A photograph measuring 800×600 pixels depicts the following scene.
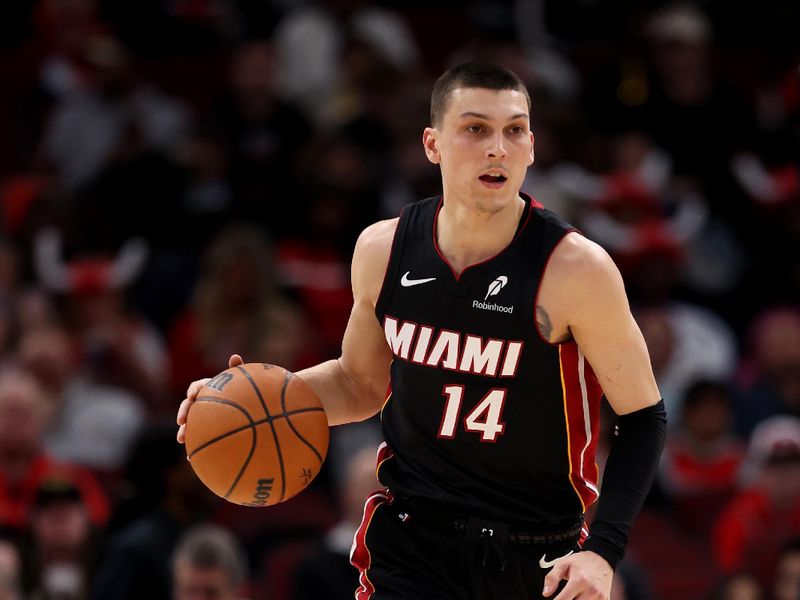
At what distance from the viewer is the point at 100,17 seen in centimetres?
1132

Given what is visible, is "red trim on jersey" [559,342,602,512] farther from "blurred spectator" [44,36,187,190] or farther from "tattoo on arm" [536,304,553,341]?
"blurred spectator" [44,36,187,190]

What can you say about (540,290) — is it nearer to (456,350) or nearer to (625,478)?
(456,350)

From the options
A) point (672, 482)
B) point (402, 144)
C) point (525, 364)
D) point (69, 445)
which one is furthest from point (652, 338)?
point (525, 364)

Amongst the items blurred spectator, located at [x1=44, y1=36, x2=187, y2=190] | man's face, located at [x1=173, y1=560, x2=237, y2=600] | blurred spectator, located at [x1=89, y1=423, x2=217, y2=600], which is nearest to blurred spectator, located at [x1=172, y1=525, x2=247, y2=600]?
man's face, located at [x1=173, y1=560, x2=237, y2=600]

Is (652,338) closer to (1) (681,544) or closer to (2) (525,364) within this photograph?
(1) (681,544)

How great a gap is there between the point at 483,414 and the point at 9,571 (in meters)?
3.26

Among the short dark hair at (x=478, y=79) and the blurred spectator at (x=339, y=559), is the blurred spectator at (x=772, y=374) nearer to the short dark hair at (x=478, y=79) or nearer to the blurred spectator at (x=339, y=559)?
the blurred spectator at (x=339, y=559)

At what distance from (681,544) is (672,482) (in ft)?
1.53

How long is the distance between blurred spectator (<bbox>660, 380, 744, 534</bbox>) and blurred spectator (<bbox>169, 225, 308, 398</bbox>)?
2.25m

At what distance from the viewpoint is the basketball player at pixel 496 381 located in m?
4.26

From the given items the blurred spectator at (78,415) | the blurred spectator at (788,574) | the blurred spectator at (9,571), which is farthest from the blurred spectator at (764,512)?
the blurred spectator at (9,571)

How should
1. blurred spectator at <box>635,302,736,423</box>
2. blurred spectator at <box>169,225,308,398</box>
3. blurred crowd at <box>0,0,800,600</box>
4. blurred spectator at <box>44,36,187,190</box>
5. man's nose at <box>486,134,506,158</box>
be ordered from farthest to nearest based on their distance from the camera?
blurred spectator at <box>44,36,187,190</box>, blurred spectator at <box>635,302,736,423</box>, blurred spectator at <box>169,225,308,398</box>, blurred crowd at <box>0,0,800,600</box>, man's nose at <box>486,134,506,158</box>

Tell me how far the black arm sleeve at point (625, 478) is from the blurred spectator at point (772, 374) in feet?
15.8

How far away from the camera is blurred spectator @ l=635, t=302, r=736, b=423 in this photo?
358 inches
